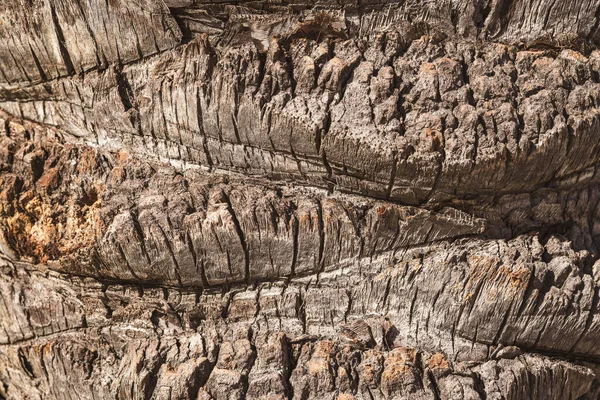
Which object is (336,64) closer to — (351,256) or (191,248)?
(351,256)

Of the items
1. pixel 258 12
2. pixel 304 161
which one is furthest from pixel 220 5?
pixel 304 161

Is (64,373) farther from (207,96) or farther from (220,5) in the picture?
(220,5)

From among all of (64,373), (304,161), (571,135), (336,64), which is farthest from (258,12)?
(64,373)

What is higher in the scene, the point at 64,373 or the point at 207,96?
the point at 207,96

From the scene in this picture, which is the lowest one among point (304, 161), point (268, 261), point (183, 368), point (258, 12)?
point (183, 368)

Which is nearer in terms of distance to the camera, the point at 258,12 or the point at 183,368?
the point at 183,368

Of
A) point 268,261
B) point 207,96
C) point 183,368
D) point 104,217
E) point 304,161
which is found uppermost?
point 207,96
